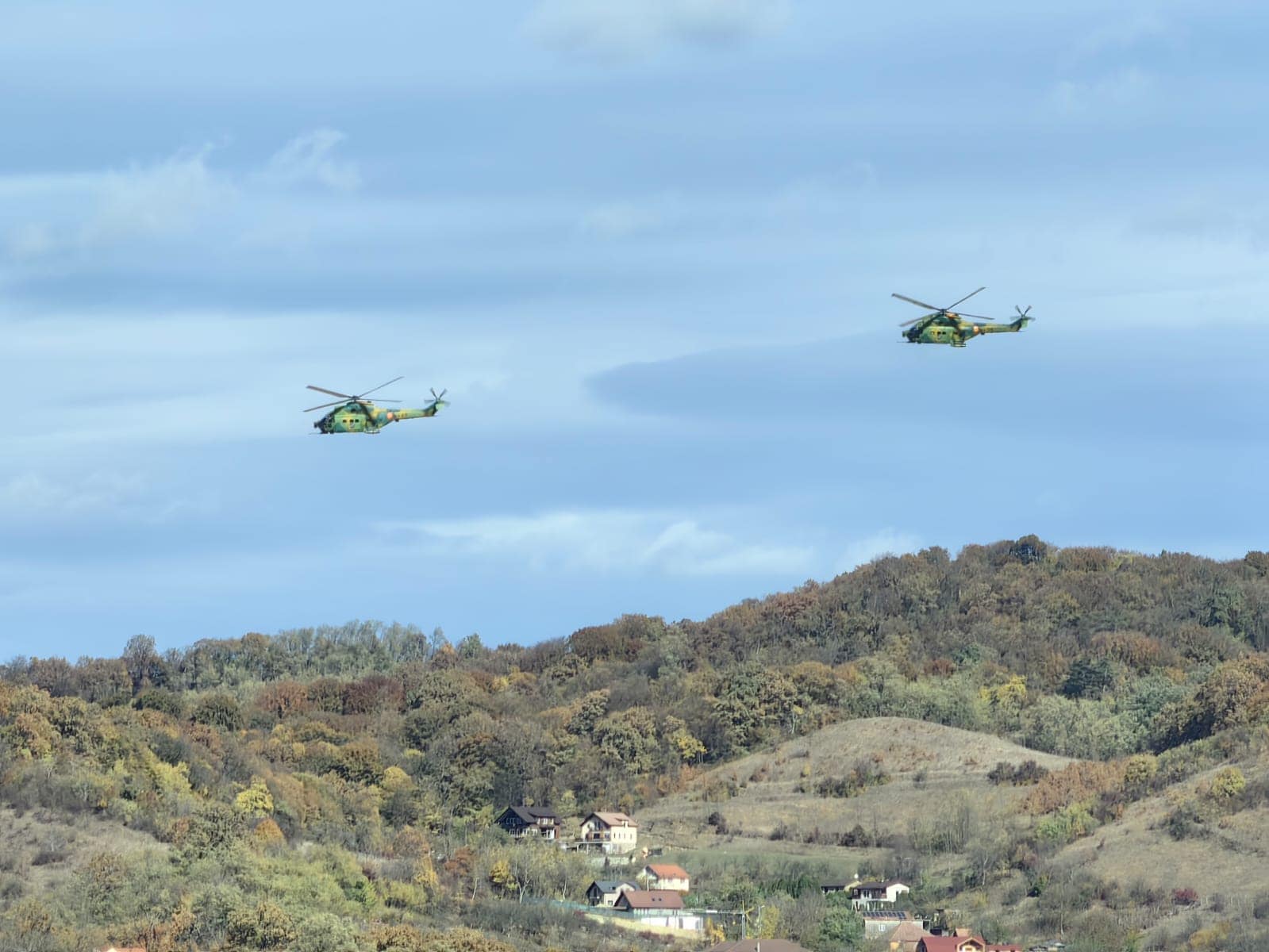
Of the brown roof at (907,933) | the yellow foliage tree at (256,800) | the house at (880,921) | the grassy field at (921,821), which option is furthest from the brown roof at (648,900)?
the yellow foliage tree at (256,800)

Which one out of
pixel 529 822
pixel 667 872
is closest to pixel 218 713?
pixel 529 822

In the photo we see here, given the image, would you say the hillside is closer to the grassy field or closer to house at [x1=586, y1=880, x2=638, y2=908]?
the grassy field

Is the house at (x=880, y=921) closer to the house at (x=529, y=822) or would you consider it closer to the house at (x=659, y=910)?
the house at (x=659, y=910)

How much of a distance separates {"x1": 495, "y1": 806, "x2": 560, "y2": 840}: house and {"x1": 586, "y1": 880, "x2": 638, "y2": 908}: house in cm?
1957

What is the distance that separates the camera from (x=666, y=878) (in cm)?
14850

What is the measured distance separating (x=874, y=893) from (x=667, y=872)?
12.9 metres

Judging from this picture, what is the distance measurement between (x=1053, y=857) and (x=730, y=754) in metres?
44.8

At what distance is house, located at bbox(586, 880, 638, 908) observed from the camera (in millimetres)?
143875

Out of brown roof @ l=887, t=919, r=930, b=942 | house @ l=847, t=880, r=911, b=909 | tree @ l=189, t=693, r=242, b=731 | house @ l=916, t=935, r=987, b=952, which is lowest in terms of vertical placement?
house @ l=916, t=935, r=987, b=952

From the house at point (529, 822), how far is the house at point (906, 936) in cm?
3829

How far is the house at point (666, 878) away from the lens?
14788 cm

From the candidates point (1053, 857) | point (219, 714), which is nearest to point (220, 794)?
point (219, 714)

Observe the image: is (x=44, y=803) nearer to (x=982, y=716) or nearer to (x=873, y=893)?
(x=873, y=893)

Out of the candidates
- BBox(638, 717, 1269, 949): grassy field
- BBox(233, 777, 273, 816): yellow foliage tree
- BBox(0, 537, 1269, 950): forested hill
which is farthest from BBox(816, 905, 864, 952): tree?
BBox(233, 777, 273, 816): yellow foliage tree
